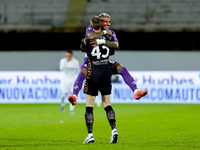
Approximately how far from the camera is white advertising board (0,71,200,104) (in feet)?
72.2

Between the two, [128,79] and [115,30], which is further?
[115,30]

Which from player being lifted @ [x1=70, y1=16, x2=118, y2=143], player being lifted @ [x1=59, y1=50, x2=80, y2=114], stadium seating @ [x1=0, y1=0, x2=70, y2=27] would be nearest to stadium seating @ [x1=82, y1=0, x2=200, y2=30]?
stadium seating @ [x1=0, y1=0, x2=70, y2=27]

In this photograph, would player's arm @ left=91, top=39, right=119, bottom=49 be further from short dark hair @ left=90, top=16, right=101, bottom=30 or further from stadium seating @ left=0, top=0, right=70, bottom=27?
stadium seating @ left=0, top=0, right=70, bottom=27

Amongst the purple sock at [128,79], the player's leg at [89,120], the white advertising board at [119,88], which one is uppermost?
the purple sock at [128,79]

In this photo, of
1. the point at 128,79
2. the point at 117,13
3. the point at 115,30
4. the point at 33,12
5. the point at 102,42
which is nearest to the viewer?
the point at 102,42

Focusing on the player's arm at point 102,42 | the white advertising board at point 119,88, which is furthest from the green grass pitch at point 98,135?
the white advertising board at point 119,88

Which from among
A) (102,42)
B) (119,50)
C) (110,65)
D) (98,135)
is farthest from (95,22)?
(119,50)

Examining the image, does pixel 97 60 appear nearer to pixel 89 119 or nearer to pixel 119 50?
pixel 89 119

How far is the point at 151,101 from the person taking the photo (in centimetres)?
2205

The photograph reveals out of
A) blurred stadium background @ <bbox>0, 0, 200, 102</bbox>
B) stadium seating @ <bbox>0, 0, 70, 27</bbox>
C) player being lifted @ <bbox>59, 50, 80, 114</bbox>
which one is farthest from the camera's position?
stadium seating @ <bbox>0, 0, 70, 27</bbox>

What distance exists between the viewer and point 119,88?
2238cm

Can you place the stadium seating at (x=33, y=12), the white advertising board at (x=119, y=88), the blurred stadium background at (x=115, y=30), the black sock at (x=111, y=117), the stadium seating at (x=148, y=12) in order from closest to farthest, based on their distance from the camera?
1. the black sock at (x=111, y=117)
2. the white advertising board at (x=119, y=88)
3. the blurred stadium background at (x=115, y=30)
4. the stadium seating at (x=148, y=12)
5. the stadium seating at (x=33, y=12)

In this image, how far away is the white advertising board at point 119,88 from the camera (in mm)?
22016

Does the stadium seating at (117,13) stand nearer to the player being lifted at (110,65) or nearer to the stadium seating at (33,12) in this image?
the stadium seating at (33,12)
